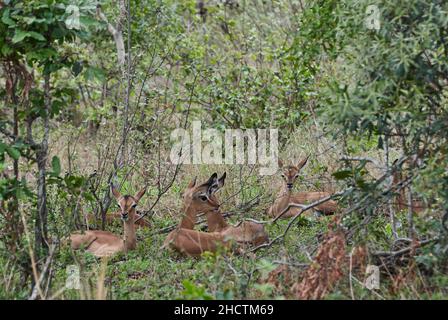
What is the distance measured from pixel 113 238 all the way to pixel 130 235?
0.19 metres

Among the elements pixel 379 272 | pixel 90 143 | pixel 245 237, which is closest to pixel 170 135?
pixel 90 143

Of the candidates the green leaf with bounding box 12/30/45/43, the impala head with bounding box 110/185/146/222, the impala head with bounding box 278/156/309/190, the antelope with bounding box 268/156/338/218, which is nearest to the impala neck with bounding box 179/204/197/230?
the impala head with bounding box 110/185/146/222

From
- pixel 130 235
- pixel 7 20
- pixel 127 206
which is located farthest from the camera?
pixel 127 206

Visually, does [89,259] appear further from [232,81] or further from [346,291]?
[232,81]

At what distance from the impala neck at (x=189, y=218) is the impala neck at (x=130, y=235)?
0.51m

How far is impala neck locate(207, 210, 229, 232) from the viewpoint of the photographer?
8.02 meters

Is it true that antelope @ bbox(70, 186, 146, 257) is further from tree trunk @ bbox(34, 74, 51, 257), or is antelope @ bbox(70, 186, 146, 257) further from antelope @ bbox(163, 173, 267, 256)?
tree trunk @ bbox(34, 74, 51, 257)

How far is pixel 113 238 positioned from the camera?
7367mm

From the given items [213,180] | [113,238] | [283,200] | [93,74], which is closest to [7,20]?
[93,74]

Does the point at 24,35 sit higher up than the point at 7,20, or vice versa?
the point at 7,20

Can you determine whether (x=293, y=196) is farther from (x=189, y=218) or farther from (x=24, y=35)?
(x=24, y=35)

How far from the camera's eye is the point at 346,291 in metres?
5.66

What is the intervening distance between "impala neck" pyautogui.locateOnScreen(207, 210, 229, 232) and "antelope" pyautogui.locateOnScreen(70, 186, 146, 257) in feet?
2.42

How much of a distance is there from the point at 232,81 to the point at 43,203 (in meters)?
5.83
